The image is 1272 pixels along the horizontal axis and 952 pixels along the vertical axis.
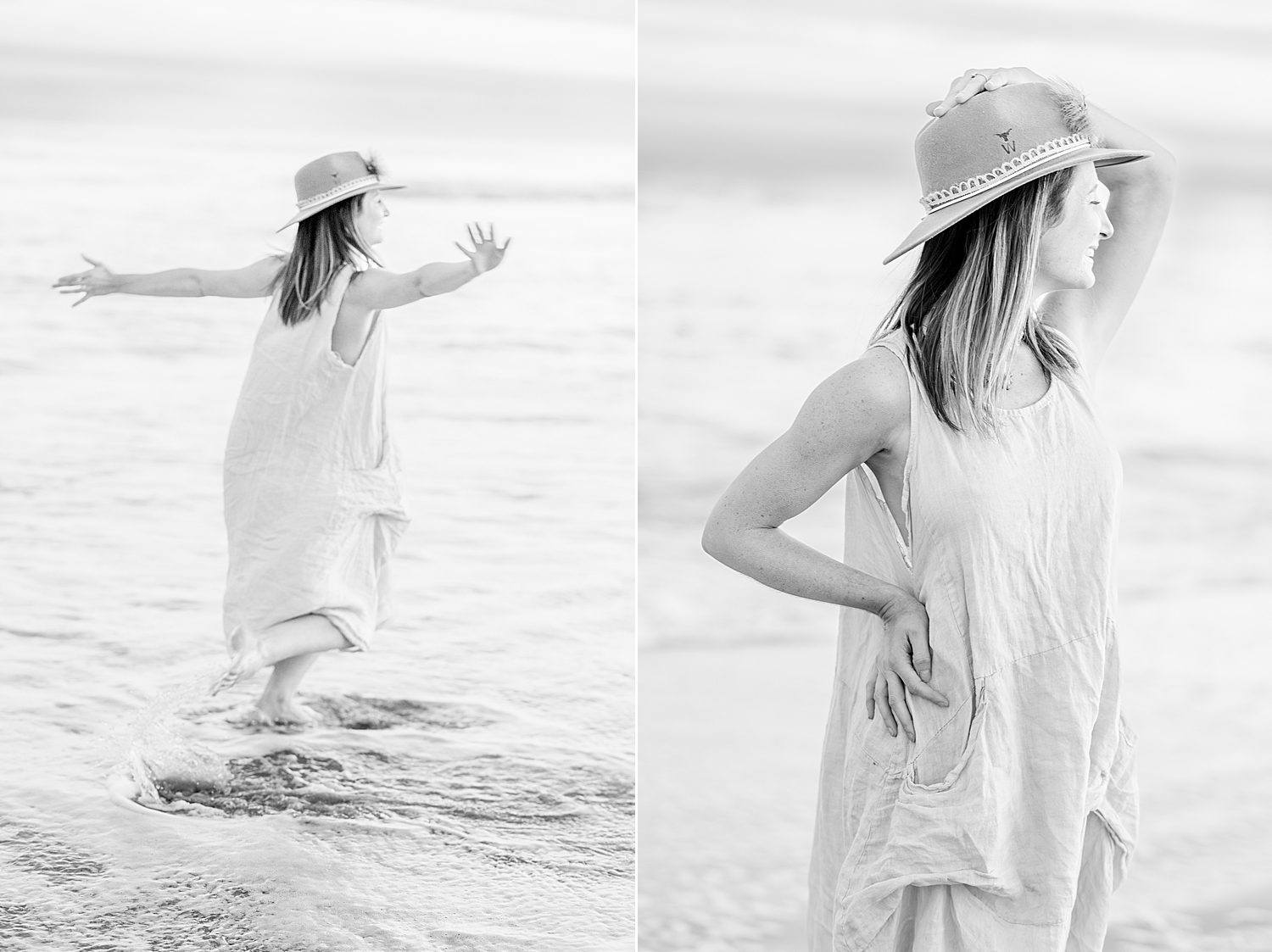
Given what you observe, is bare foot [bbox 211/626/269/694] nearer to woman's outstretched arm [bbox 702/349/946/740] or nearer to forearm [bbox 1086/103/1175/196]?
woman's outstretched arm [bbox 702/349/946/740]

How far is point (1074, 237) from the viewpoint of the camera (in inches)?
54.7

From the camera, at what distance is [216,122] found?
2.52 m

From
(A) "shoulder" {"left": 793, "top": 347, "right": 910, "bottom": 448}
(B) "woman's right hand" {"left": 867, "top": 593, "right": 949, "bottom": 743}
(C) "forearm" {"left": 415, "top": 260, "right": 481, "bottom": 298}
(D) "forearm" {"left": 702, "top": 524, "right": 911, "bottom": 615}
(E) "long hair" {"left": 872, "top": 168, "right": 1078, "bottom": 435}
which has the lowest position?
(B) "woman's right hand" {"left": 867, "top": 593, "right": 949, "bottom": 743}

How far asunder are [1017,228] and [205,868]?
75.3 inches

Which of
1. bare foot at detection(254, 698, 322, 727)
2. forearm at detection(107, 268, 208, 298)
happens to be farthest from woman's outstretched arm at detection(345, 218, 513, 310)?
bare foot at detection(254, 698, 322, 727)

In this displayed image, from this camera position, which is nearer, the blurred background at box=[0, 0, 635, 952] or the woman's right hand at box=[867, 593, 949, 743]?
the woman's right hand at box=[867, 593, 949, 743]

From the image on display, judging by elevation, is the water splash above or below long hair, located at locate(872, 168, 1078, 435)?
below

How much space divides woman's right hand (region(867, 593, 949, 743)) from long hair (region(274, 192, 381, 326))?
1430 millimetres

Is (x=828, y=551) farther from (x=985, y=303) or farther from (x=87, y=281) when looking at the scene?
(x=985, y=303)

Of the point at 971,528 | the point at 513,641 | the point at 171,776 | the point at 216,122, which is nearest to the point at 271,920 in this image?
the point at 171,776

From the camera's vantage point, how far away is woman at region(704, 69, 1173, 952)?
1.37 m

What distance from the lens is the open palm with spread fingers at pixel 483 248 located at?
263 centimetres

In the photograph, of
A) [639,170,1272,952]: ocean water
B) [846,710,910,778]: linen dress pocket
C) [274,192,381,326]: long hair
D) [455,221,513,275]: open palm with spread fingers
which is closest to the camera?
[846,710,910,778]: linen dress pocket

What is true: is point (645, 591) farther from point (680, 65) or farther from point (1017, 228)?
point (1017, 228)
